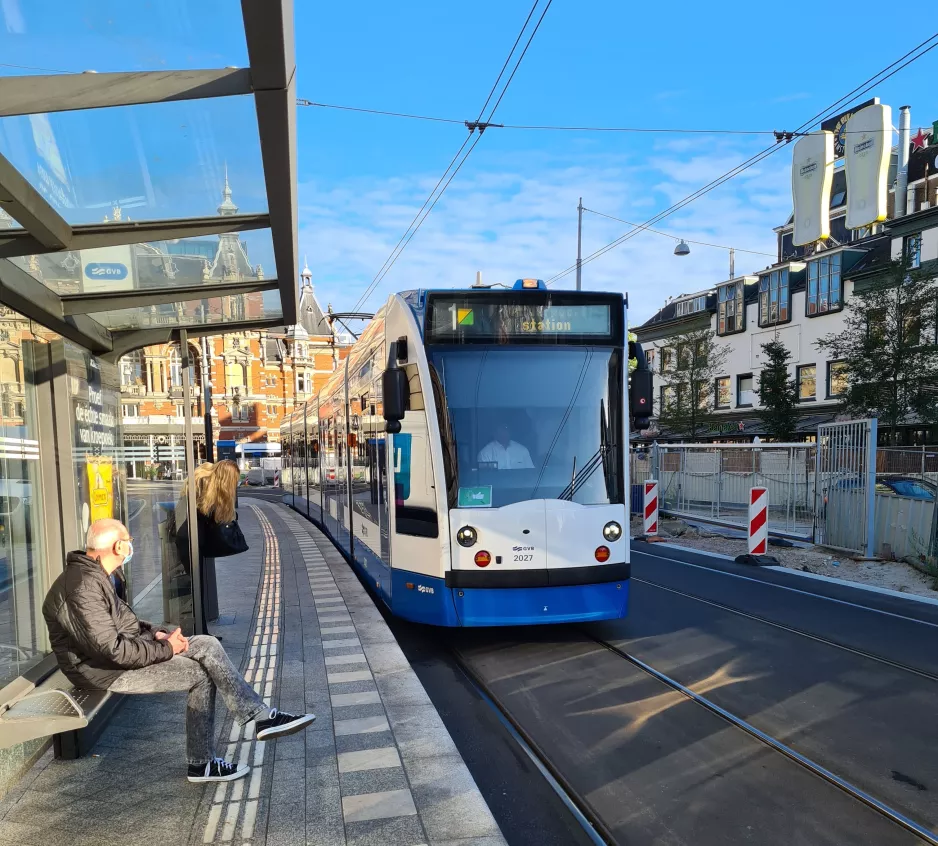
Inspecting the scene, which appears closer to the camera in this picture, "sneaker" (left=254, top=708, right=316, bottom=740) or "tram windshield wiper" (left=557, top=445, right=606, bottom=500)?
"sneaker" (left=254, top=708, right=316, bottom=740)

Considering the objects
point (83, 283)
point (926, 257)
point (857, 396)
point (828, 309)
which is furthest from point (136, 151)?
point (828, 309)

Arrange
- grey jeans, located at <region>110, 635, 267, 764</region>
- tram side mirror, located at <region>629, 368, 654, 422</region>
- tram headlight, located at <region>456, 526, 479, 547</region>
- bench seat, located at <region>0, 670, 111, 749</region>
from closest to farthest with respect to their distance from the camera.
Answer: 1. bench seat, located at <region>0, 670, 111, 749</region>
2. grey jeans, located at <region>110, 635, 267, 764</region>
3. tram headlight, located at <region>456, 526, 479, 547</region>
4. tram side mirror, located at <region>629, 368, 654, 422</region>

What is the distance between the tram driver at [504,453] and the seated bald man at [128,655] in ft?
9.04

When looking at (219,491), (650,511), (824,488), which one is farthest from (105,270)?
(650,511)

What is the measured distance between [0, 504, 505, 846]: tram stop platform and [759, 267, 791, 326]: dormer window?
112 ft

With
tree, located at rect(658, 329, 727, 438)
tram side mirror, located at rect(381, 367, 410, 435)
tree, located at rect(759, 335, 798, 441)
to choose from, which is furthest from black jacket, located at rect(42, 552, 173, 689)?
tree, located at rect(658, 329, 727, 438)

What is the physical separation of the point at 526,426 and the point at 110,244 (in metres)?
3.48

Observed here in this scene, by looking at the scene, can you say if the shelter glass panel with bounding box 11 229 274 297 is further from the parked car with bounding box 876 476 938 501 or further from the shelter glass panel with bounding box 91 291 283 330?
the parked car with bounding box 876 476 938 501

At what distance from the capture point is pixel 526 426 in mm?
6164

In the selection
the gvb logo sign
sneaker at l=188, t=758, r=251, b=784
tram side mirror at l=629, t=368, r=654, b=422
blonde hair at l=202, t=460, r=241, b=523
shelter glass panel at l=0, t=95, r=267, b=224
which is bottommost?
sneaker at l=188, t=758, r=251, b=784

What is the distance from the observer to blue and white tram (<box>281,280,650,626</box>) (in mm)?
6027

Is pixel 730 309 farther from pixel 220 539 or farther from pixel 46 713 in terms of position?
pixel 46 713

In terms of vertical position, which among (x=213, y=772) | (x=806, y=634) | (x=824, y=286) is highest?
(x=824, y=286)

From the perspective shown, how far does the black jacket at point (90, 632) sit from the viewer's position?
340 centimetres
